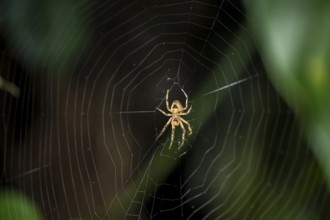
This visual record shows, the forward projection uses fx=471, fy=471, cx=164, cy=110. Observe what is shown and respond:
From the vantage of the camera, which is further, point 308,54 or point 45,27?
point 45,27

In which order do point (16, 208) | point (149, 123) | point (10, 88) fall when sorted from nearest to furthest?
point (16, 208) → point (10, 88) → point (149, 123)

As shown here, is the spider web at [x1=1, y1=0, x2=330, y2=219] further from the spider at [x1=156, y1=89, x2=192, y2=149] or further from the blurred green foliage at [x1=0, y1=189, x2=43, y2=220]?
the blurred green foliage at [x1=0, y1=189, x2=43, y2=220]

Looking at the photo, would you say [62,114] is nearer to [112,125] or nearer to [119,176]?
[112,125]

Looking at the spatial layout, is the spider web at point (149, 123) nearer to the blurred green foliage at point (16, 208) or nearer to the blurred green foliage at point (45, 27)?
the blurred green foliage at point (45, 27)

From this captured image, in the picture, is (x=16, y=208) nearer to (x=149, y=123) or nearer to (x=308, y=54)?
(x=149, y=123)

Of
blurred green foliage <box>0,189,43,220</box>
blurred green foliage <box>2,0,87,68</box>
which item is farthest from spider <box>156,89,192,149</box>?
blurred green foliage <box>0,189,43,220</box>

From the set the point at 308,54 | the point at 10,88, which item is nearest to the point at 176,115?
the point at 10,88
